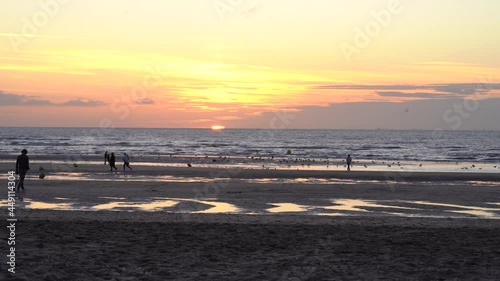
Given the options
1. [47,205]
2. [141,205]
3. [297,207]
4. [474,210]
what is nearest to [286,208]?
[297,207]

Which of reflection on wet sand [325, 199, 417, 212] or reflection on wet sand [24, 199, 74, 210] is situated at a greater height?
reflection on wet sand [325, 199, 417, 212]

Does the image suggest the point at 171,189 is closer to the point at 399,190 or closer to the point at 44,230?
the point at 399,190

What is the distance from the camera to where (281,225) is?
16.6m

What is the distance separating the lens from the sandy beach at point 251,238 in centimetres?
1095

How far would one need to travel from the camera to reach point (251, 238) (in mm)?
14344

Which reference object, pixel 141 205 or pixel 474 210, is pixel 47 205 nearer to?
pixel 141 205

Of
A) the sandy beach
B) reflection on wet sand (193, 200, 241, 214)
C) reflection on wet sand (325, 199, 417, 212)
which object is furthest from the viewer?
reflection on wet sand (325, 199, 417, 212)

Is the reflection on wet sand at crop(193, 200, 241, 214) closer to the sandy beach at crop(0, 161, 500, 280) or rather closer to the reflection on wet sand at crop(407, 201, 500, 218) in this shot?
the sandy beach at crop(0, 161, 500, 280)

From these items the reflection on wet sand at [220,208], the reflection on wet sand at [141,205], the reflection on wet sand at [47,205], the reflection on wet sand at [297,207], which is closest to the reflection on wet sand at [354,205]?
the reflection on wet sand at [297,207]

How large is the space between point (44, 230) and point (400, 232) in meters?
8.98

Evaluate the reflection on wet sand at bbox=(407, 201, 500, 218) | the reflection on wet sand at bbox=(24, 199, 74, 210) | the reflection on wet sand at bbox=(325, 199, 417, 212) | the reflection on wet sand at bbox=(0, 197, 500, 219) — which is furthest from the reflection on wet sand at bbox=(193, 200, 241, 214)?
the reflection on wet sand at bbox=(407, 201, 500, 218)

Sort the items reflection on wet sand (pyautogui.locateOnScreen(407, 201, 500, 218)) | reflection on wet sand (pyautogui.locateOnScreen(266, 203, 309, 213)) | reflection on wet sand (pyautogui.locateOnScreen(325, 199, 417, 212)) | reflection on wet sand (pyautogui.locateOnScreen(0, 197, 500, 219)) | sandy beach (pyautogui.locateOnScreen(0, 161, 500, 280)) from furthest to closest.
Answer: reflection on wet sand (pyautogui.locateOnScreen(325, 199, 417, 212))
reflection on wet sand (pyautogui.locateOnScreen(266, 203, 309, 213))
reflection on wet sand (pyautogui.locateOnScreen(407, 201, 500, 218))
reflection on wet sand (pyautogui.locateOnScreen(0, 197, 500, 219))
sandy beach (pyautogui.locateOnScreen(0, 161, 500, 280))

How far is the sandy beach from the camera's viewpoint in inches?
431

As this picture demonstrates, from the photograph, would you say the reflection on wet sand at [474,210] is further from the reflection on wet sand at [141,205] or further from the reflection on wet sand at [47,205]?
the reflection on wet sand at [47,205]
